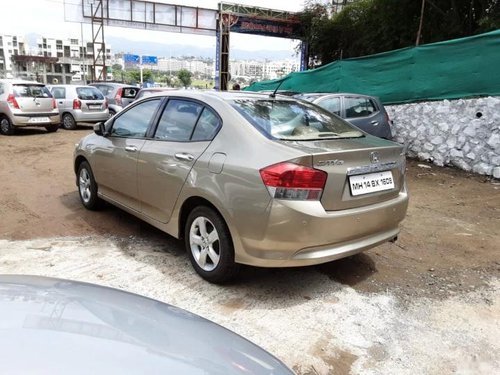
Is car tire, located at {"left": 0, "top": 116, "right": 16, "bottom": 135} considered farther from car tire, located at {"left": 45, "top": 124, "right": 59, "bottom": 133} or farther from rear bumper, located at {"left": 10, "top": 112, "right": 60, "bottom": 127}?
car tire, located at {"left": 45, "top": 124, "right": 59, "bottom": 133}

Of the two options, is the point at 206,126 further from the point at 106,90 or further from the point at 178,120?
the point at 106,90

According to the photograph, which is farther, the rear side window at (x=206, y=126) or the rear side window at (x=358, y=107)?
the rear side window at (x=358, y=107)

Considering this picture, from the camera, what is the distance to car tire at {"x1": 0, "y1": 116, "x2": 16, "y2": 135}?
12555 mm

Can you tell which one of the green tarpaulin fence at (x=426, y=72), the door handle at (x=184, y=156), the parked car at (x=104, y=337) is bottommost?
the parked car at (x=104, y=337)

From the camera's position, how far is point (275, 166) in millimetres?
3068

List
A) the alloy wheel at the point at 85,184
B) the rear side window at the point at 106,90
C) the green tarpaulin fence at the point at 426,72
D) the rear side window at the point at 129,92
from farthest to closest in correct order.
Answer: the rear side window at the point at 106,90, the rear side window at the point at 129,92, the green tarpaulin fence at the point at 426,72, the alloy wheel at the point at 85,184

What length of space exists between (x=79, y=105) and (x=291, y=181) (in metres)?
13.0

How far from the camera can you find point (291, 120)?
3.77 meters

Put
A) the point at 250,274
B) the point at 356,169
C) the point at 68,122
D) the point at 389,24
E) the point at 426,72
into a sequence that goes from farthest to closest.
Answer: the point at 389,24 → the point at 68,122 → the point at 426,72 → the point at 250,274 → the point at 356,169

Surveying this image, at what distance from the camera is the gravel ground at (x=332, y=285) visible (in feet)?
9.41

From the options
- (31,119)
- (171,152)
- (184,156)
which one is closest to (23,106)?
(31,119)

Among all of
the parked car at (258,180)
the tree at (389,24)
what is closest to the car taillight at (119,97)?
the tree at (389,24)

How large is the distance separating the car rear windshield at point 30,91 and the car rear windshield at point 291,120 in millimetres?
10801

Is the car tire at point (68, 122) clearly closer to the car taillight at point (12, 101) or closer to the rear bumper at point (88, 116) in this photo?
the rear bumper at point (88, 116)
